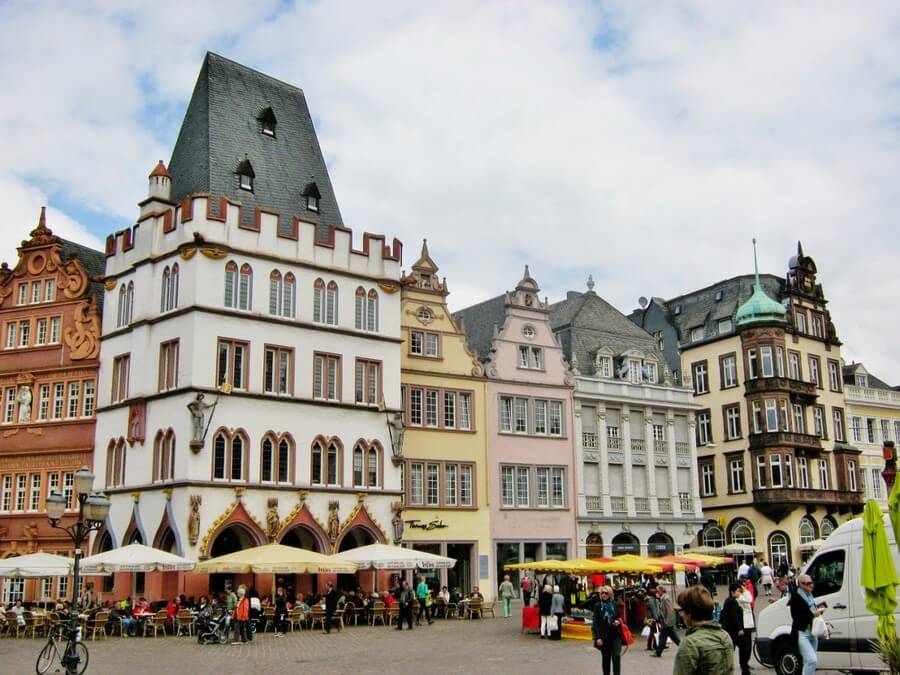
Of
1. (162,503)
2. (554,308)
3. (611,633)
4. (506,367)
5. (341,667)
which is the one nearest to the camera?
(611,633)

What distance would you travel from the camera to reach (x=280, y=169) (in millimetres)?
45219

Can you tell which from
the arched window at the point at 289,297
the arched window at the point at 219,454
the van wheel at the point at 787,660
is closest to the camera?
the van wheel at the point at 787,660

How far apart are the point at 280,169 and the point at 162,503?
15.6m

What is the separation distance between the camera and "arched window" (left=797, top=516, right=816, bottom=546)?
6000 centimetres

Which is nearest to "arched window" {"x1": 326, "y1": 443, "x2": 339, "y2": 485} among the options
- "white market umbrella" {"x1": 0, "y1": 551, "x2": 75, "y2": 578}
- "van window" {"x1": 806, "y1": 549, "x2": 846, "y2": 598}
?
"white market umbrella" {"x1": 0, "y1": 551, "x2": 75, "y2": 578}

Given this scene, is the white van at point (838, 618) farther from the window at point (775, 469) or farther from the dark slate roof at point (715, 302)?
the dark slate roof at point (715, 302)

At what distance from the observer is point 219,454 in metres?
38.1

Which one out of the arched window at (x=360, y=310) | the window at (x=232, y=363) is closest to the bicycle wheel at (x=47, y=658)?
the window at (x=232, y=363)

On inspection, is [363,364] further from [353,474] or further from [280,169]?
[280,169]

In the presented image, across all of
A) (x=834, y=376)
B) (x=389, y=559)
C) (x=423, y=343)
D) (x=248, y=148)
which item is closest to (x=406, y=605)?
(x=389, y=559)

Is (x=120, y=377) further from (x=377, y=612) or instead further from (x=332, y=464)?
(x=377, y=612)

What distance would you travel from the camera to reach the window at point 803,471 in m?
60.7

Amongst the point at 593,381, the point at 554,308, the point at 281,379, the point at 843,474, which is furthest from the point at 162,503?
the point at 843,474

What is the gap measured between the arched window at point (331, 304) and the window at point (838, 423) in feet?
119
